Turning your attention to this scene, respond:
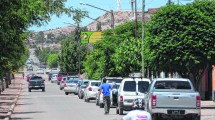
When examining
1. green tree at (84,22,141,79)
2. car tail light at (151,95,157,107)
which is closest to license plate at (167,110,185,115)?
car tail light at (151,95,157,107)

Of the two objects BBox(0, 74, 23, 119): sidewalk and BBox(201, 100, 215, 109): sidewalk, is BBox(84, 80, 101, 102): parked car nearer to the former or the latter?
BBox(0, 74, 23, 119): sidewalk

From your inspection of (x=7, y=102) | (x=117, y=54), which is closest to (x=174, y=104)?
(x=7, y=102)

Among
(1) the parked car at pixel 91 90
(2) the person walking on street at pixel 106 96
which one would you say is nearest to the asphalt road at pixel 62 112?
(2) the person walking on street at pixel 106 96

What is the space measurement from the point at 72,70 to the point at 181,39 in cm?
7822

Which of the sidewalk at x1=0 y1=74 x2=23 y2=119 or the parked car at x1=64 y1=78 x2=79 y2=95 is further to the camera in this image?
the parked car at x1=64 y1=78 x2=79 y2=95

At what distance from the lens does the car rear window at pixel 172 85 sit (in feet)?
87.8

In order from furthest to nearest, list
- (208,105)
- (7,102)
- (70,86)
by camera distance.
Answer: (70,86) → (7,102) → (208,105)

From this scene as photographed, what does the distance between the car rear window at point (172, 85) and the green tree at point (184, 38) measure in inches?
430

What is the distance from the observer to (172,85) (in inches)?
1068

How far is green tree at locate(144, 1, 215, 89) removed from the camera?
38.3 m

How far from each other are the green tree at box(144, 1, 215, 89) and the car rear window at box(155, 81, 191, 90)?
10923 mm

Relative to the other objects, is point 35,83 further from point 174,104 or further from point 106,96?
point 174,104

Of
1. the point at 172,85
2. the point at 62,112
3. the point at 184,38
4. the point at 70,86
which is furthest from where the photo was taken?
the point at 70,86

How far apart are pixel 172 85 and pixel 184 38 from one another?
11637 millimetres
